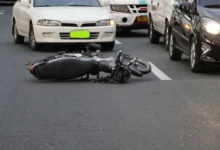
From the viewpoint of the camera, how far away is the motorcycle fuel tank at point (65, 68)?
38.2 feet

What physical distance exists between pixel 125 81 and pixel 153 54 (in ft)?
17.2

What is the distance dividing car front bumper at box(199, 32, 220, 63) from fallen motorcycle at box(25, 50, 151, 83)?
138cm

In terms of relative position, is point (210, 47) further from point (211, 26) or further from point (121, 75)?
point (121, 75)

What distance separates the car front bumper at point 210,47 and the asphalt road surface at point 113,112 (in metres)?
0.28

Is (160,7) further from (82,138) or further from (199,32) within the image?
(82,138)

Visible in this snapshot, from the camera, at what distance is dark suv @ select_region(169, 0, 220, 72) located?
12.8 metres

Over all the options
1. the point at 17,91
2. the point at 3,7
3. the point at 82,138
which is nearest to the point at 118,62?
the point at 17,91

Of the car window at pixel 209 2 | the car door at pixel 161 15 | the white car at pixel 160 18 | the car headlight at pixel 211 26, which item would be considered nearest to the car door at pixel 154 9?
the white car at pixel 160 18

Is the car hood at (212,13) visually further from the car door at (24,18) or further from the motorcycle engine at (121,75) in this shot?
the car door at (24,18)

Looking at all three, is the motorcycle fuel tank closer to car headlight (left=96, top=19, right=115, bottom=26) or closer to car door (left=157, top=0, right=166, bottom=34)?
car headlight (left=96, top=19, right=115, bottom=26)

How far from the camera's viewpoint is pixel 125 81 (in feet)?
38.8

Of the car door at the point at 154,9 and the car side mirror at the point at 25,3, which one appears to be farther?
the car door at the point at 154,9

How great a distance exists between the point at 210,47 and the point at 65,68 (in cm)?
248

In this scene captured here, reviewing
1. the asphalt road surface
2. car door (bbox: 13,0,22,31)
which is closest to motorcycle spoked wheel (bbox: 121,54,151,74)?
the asphalt road surface
